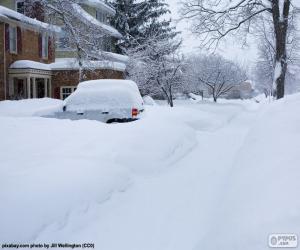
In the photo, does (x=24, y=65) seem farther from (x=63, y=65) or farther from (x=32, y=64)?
(x=63, y=65)

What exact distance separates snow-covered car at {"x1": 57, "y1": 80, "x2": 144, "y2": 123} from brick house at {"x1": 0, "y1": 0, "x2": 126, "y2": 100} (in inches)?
529

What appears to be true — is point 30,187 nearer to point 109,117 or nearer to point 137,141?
point 137,141

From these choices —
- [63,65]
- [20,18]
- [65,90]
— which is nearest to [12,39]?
[20,18]

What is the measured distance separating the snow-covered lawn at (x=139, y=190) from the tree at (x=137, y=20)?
32589mm

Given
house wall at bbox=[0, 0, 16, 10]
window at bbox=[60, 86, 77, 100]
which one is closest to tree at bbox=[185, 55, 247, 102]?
window at bbox=[60, 86, 77, 100]

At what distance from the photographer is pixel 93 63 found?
26875mm

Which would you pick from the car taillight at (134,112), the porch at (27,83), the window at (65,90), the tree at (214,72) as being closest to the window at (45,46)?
the porch at (27,83)

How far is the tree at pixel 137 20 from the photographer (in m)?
40.0

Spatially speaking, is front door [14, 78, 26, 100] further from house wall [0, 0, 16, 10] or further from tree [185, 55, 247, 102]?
tree [185, 55, 247, 102]

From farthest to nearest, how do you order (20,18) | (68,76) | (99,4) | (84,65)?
(99,4) < (68,76) < (84,65) < (20,18)

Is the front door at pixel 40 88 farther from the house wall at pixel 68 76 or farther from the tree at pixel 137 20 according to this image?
the tree at pixel 137 20

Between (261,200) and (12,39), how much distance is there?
2366cm

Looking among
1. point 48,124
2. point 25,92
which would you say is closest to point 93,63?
point 25,92

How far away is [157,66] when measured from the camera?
3312cm
